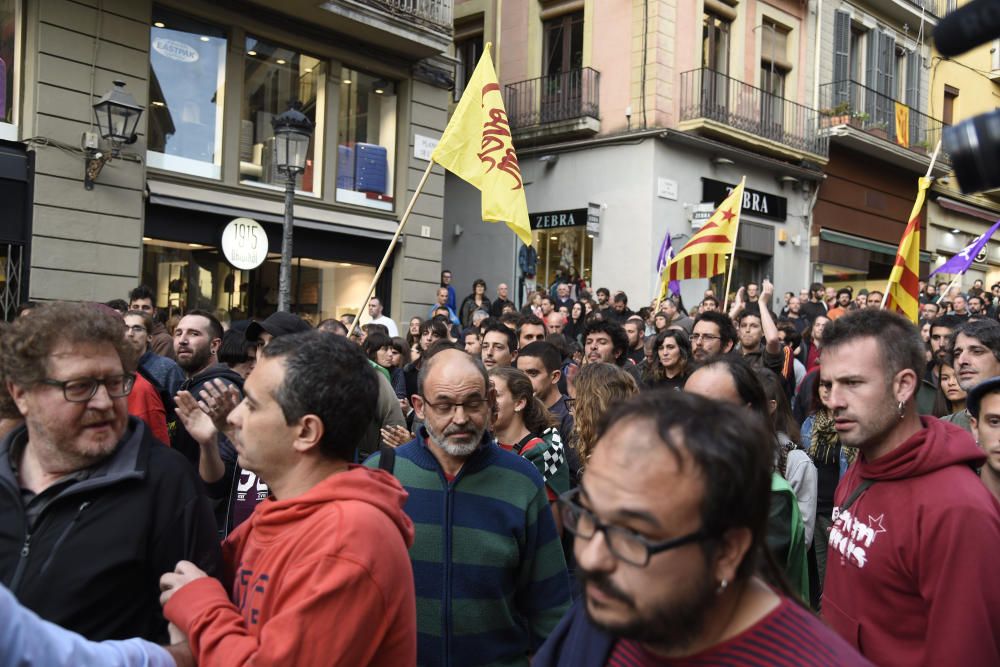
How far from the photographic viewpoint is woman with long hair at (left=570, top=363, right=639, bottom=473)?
457 cm

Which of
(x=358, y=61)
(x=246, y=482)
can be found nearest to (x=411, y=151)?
(x=358, y=61)

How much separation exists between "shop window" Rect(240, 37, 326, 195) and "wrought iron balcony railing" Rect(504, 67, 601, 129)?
251 inches

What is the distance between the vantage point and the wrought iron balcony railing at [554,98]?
18594mm

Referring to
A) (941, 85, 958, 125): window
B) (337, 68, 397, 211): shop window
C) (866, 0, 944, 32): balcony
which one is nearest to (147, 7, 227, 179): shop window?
(337, 68, 397, 211): shop window

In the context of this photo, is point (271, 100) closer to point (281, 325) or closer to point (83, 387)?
point (281, 325)

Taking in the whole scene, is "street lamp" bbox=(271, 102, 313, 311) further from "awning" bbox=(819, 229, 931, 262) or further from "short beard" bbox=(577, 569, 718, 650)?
"awning" bbox=(819, 229, 931, 262)

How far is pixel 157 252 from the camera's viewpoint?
12.4 m

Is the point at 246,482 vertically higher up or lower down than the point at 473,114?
lower down

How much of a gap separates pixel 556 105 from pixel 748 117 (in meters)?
4.39

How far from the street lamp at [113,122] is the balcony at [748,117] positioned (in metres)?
11.3

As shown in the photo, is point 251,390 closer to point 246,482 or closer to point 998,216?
point 246,482

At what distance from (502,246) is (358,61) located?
19.8ft

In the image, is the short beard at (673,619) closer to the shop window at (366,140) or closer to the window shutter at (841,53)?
the shop window at (366,140)

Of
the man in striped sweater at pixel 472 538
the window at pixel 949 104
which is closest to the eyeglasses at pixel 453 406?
the man in striped sweater at pixel 472 538
